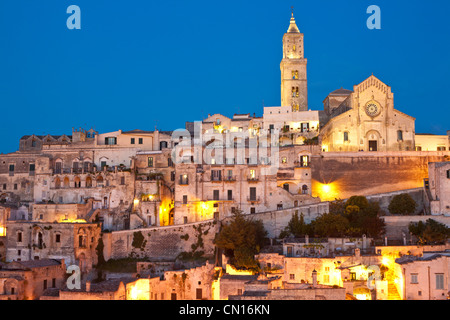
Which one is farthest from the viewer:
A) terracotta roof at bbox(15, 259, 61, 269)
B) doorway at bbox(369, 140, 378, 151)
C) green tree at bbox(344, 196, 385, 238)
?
Result: doorway at bbox(369, 140, 378, 151)

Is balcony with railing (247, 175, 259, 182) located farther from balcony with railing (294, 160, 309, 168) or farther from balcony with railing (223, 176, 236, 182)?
balcony with railing (294, 160, 309, 168)

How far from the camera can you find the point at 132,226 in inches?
1597

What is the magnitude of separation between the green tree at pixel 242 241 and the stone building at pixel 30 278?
1143 centimetres

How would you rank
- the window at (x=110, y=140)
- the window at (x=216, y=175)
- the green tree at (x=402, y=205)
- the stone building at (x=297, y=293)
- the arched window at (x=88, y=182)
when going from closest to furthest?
the stone building at (x=297, y=293) → the green tree at (x=402, y=205) → the window at (x=216, y=175) → the arched window at (x=88, y=182) → the window at (x=110, y=140)

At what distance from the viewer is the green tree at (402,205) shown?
36.9 meters

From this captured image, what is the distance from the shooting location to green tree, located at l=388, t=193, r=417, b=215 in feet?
121

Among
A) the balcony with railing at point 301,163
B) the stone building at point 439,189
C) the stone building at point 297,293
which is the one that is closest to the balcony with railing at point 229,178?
the balcony with railing at point 301,163

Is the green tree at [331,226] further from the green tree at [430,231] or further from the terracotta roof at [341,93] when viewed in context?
the terracotta roof at [341,93]

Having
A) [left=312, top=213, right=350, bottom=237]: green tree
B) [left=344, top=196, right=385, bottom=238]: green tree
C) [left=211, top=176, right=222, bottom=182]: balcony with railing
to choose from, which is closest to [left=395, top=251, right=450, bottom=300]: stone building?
[left=344, top=196, right=385, bottom=238]: green tree

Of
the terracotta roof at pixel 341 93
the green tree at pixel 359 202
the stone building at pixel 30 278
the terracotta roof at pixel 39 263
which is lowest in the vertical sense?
the stone building at pixel 30 278

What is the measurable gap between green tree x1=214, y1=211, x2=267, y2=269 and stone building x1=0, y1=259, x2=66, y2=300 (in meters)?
11.4

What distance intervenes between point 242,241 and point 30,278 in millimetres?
14149
